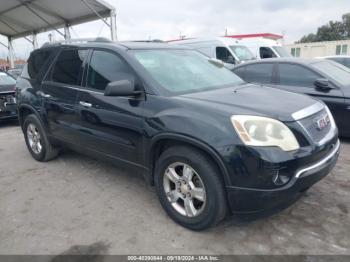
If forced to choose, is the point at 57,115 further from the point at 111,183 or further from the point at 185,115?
the point at 185,115

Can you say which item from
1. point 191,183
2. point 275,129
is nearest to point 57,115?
point 191,183

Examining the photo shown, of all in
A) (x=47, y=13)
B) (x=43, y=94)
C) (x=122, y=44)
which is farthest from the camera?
(x=47, y=13)

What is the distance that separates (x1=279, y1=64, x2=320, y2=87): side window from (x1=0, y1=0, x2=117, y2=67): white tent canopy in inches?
327

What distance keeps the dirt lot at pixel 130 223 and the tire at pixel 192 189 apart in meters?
0.14

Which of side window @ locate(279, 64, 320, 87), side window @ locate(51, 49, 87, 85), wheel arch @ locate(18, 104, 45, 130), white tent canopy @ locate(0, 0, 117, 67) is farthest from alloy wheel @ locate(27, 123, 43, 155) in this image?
white tent canopy @ locate(0, 0, 117, 67)

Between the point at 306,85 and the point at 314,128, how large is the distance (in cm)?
325

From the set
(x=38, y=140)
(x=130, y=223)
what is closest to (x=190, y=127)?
(x=130, y=223)

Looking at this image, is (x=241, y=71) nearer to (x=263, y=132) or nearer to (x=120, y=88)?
(x=120, y=88)

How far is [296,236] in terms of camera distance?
2951 millimetres

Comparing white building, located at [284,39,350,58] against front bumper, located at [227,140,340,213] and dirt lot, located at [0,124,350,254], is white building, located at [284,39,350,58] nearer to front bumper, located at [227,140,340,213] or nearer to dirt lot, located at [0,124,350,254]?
dirt lot, located at [0,124,350,254]

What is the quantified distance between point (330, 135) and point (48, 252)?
2775 mm

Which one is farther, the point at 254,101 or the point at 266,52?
the point at 266,52

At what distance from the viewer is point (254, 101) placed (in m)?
3.08

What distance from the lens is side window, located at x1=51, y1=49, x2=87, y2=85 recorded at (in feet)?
13.7
